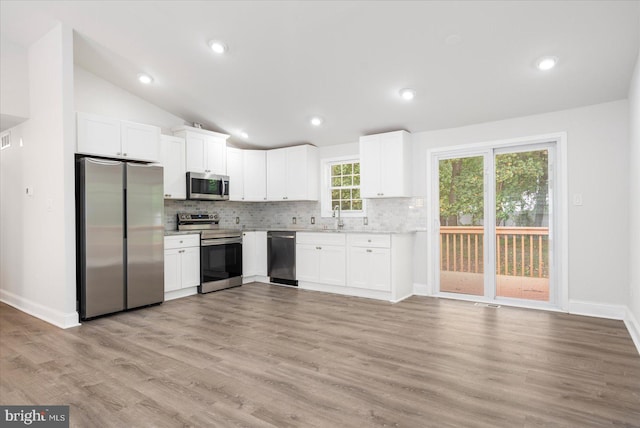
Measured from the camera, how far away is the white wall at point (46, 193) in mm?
3771

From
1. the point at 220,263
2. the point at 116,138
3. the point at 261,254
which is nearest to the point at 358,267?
the point at 261,254

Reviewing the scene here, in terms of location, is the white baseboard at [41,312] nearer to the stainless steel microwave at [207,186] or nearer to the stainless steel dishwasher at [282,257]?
the stainless steel microwave at [207,186]

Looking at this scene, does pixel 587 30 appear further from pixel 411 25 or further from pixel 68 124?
pixel 68 124

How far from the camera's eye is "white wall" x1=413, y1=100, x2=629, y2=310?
3873mm

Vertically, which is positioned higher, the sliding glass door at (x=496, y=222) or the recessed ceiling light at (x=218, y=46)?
the recessed ceiling light at (x=218, y=46)

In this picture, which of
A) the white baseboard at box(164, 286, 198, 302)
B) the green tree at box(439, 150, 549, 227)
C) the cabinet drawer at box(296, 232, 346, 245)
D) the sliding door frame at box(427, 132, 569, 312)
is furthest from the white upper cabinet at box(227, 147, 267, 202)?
the green tree at box(439, 150, 549, 227)

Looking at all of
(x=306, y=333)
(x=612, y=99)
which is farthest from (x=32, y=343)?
(x=612, y=99)

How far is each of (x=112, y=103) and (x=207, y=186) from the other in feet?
5.50

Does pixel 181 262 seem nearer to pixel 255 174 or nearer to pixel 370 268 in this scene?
pixel 255 174

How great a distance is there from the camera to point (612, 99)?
3896mm

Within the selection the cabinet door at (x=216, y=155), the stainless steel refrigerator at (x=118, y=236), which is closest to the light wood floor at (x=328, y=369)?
the stainless steel refrigerator at (x=118, y=236)

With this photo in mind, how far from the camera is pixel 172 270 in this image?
193 inches

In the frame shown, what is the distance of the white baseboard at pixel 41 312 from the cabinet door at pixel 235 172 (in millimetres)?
2872

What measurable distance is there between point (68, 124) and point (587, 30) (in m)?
4.90
